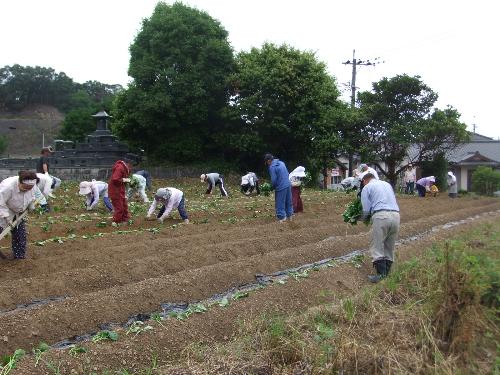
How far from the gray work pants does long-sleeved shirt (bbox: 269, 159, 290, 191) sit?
17.8ft

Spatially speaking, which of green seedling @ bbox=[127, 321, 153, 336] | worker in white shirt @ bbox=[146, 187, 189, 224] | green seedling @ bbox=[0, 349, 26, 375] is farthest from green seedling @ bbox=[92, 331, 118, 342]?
worker in white shirt @ bbox=[146, 187, 189, 224]

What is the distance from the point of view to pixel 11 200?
25.6 ft

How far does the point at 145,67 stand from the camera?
24.9m

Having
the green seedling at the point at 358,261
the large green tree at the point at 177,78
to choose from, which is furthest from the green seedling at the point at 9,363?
the large green tree at the point at 177,78

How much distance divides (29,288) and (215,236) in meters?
4.50

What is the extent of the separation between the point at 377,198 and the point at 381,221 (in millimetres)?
320

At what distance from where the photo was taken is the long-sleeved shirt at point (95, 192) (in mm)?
13984

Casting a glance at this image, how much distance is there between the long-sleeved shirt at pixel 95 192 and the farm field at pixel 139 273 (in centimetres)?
33

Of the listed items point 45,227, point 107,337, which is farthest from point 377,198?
point 45,227

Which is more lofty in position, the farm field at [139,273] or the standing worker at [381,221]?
the standing worker at [381,221]

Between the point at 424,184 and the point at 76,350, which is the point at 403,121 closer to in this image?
the point at 424,184

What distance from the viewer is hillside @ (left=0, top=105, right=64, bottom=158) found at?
52.8 metres

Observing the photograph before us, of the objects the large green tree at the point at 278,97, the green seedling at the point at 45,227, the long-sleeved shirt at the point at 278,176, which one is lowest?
the green seedling at the point at 45,227

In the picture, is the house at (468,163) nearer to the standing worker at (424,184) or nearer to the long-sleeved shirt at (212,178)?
the standing worker at (424,184)
